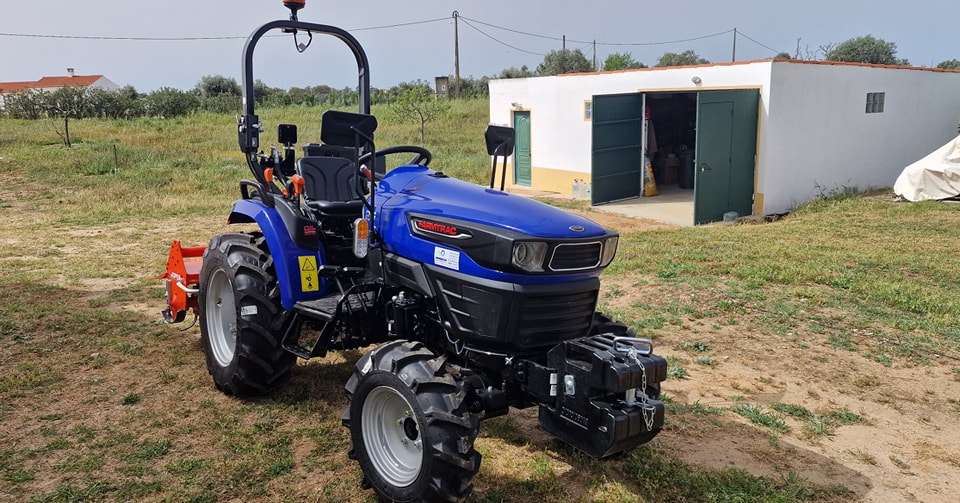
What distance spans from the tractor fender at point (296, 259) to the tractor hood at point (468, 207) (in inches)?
22.5

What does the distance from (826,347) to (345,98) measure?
3621 cm

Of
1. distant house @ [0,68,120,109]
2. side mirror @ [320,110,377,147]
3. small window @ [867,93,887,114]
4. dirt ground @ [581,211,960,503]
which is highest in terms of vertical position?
distant house @ [0,68,120,109]

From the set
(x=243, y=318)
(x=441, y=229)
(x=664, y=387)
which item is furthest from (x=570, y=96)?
(x=441, y=229)

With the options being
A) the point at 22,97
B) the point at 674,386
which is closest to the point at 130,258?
the point at 674,386

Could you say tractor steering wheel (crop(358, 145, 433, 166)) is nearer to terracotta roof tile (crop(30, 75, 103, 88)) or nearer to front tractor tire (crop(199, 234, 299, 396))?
front tractor tire (crop(199, 234, 299, 396))

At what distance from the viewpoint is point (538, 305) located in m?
3.34

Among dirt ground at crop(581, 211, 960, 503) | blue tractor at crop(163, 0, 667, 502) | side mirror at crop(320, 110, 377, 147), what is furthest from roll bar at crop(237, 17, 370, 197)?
dirt ground at crop(581, 211, 960, 503)

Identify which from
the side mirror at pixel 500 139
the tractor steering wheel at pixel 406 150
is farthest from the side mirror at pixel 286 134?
the side mirror at pixel 500 139

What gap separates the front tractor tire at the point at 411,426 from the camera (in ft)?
10.1

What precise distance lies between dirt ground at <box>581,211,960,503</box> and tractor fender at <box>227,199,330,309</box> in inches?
89.9

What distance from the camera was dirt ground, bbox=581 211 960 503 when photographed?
12.9ft

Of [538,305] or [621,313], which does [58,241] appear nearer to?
[621,313]

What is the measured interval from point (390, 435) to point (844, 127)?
1310 centimetres

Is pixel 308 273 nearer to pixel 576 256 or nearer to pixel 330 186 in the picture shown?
pixel 330 186
